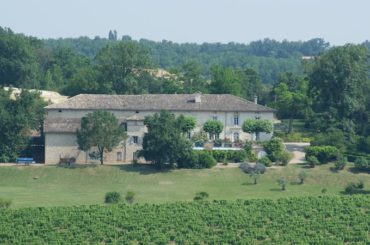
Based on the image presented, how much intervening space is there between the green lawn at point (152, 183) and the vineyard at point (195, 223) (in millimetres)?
5485

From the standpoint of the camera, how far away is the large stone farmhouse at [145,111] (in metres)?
67.2

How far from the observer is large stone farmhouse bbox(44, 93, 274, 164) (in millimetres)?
67188

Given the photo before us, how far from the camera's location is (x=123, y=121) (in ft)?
226

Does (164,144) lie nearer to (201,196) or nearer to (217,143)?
(217,143)

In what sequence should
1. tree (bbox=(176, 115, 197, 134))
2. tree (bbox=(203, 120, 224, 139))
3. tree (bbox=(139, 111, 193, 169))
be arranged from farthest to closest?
tree (bbox=(203, 120, 224, 139))
tree (bbox=(176, 115, 197, 134))
tree (bbox=(139, 111, 193, 169))

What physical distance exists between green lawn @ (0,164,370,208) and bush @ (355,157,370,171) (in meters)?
0.85

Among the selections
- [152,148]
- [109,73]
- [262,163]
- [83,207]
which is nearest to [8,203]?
[83,207]

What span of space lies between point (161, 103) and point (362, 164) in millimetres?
17158

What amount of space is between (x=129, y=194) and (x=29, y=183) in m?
9.96

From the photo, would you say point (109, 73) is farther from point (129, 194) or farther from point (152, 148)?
point (129, 194)

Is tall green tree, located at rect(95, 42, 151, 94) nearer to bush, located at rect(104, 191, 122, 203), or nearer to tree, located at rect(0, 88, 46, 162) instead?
tree, located at rect(0, 88, 46, 162)

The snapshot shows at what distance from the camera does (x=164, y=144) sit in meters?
62.3

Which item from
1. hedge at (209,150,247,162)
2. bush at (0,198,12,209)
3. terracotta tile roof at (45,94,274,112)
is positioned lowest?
bush at (0,198,12,209)

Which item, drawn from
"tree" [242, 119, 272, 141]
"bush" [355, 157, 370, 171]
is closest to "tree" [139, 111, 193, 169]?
"tree" [242, 119, 272, 141]
